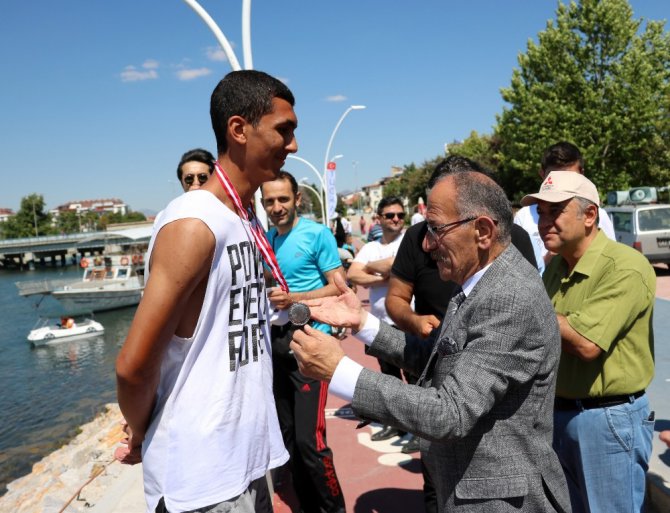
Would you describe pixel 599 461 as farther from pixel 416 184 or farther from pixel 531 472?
pixel 416 184

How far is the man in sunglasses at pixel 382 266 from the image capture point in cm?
489

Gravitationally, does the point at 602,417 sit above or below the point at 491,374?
below

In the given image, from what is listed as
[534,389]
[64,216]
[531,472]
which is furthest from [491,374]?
[64,216]

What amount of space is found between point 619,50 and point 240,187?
29.3 metres

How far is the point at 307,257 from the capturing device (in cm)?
390

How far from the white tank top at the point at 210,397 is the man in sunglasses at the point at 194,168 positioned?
7.41 ft

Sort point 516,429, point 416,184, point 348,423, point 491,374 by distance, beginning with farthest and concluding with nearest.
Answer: point 416,184
point 348,423
point 516,429
point 491,374

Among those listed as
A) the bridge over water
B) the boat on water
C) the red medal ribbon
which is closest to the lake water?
the boat on water

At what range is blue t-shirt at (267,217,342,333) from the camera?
390 centimetres

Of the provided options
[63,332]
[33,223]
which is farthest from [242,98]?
[33,223]

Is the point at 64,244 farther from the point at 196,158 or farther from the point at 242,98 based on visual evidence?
the point at 242,98

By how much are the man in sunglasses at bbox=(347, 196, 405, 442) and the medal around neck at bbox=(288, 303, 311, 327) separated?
2680 mm

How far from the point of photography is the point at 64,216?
12194 centimetres

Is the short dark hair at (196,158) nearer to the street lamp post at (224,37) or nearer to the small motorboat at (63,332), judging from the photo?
the street lamp post at (224,37)
